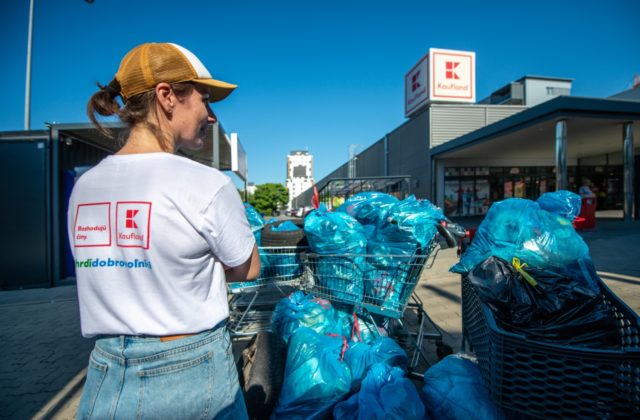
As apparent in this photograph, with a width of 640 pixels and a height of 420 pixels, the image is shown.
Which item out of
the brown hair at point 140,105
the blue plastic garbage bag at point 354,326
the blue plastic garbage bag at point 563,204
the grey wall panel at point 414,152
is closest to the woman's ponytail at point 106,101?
the brown hair at point 140,105

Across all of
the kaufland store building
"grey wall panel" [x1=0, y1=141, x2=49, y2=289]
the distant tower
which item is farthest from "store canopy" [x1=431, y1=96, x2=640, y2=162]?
the distant tower

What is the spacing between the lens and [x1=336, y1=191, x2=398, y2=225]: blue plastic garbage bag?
2625 mm

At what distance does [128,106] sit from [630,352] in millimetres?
1825

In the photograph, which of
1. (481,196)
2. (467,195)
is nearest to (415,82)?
(467,195)

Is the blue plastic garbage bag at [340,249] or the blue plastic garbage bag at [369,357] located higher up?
the blue plastic garbage bag at [340,249]

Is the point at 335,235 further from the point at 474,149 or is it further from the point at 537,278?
the point at 474,149

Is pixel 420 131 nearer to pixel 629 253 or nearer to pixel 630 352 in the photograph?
pixel 629 253

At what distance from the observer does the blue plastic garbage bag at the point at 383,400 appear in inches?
61.9

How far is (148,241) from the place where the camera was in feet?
2.68

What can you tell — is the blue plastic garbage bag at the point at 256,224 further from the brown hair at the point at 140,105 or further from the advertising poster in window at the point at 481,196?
the advertising poster in window at the point at 481,196

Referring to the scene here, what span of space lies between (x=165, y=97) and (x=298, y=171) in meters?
104

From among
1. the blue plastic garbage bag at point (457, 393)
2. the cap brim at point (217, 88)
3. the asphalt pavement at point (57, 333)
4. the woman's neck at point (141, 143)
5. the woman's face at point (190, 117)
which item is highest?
the cap brim at point (217, 88)

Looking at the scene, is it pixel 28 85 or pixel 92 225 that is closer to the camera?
pixel 92 225

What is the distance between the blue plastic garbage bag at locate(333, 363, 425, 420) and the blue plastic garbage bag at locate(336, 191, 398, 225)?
1138mm
